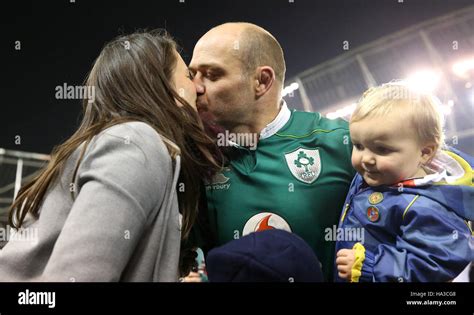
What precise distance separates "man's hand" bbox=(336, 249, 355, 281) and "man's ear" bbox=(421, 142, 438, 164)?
0.27 m

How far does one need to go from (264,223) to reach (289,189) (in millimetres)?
105

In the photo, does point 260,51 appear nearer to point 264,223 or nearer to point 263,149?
point 263,149

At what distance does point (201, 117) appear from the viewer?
1.26m

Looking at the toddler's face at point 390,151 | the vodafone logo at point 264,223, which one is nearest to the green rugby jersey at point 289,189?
the vodafone logo at point 264,223

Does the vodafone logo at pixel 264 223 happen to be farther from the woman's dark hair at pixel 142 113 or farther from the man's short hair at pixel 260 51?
the man's short hair at pixel 260 51

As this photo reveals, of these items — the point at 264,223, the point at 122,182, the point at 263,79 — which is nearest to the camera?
the point at 122,182

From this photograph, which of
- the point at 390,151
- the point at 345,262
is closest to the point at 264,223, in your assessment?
the point at 345,262

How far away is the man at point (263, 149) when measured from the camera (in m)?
1.17

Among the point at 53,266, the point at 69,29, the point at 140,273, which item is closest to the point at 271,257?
the point at 140,273

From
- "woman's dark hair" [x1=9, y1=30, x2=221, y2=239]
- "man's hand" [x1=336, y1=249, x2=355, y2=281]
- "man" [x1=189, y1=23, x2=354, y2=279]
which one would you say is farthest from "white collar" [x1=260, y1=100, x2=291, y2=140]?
"man's hand" [x1=336, y1=249, x2=355, y2=281]

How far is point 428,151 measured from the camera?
1.09 metres

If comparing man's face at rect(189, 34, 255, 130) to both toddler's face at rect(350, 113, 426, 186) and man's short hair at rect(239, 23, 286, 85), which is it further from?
toddler's face at rect(350, 113, 426, 186)

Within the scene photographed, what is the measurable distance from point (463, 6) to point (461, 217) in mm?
658

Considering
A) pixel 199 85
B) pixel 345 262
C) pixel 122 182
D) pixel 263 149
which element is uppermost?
pixel 199 85
